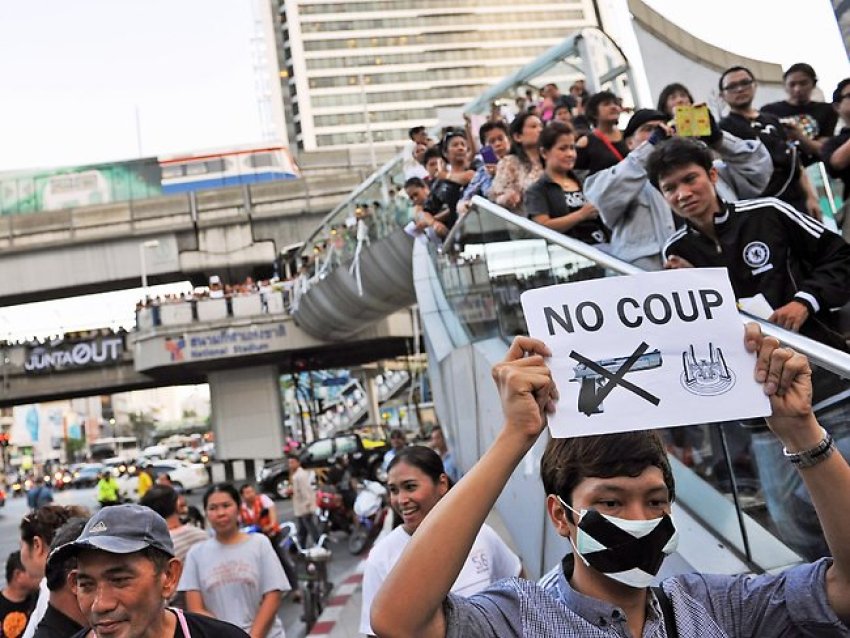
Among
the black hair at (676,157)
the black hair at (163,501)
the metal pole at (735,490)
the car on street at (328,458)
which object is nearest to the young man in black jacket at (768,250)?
the black hair at (676,157)

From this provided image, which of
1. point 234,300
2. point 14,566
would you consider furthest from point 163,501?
point 234,300

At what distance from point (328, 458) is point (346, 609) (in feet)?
41.7

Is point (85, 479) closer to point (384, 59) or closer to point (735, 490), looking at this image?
point (735, 490)

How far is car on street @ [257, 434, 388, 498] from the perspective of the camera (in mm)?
20078

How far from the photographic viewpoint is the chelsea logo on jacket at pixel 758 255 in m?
3.26

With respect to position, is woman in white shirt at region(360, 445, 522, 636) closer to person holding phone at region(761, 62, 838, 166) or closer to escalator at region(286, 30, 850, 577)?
escalator at region(286, 30, 850, 577)

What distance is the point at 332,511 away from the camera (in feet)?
42.3

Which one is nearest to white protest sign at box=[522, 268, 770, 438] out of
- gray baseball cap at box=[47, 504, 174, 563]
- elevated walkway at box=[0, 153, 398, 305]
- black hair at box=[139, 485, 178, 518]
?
gray baseball cap at box=[47, 504, 174, 563]

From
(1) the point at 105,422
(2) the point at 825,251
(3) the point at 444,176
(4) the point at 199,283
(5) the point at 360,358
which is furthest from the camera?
(1) the point at 105,422

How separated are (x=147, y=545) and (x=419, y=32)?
4509 inches

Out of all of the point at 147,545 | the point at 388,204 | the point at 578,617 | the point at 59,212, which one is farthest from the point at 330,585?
the point at 59,212

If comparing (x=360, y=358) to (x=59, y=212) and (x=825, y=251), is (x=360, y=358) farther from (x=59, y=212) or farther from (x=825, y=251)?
(x=825, y=251)

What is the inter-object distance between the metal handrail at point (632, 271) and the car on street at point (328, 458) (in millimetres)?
14284

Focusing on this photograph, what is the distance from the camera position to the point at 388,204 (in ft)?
58.5
